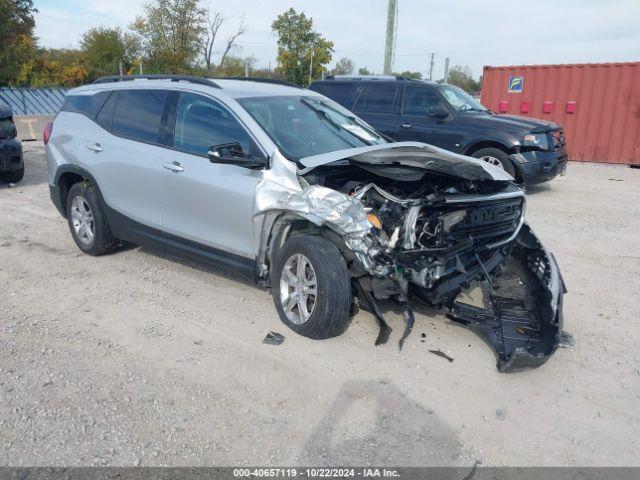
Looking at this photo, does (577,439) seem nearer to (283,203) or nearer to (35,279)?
(283,203)

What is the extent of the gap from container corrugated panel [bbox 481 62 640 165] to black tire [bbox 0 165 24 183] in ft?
42.5

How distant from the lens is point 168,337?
4215mm

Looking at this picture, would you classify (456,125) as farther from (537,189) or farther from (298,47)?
(298,47)

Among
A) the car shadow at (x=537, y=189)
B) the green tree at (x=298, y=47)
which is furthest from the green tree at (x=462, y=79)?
the car shadow at (x=537, y=189)

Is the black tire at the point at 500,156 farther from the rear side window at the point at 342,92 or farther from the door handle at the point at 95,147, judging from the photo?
the door handle at the point at 95,147

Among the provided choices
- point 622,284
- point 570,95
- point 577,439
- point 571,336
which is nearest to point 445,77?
point 570,95

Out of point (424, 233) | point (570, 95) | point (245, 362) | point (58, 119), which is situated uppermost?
point (570, 95)

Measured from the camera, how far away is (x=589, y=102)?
14625mm

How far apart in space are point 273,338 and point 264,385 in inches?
23.6

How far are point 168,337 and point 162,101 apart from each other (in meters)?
2.25

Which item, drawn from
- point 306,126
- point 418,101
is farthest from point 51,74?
point 306,126

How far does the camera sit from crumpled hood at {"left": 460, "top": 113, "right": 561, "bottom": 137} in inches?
362

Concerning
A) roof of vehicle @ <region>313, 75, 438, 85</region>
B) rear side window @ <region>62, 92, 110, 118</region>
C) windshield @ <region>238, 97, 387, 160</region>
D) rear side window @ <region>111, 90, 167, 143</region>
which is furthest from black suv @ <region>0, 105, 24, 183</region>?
windshield @ <region>238, 97, 387, 160</region>

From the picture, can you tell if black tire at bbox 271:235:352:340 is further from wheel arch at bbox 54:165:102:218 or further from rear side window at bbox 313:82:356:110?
rear side window at bbox 313:82:356:110
